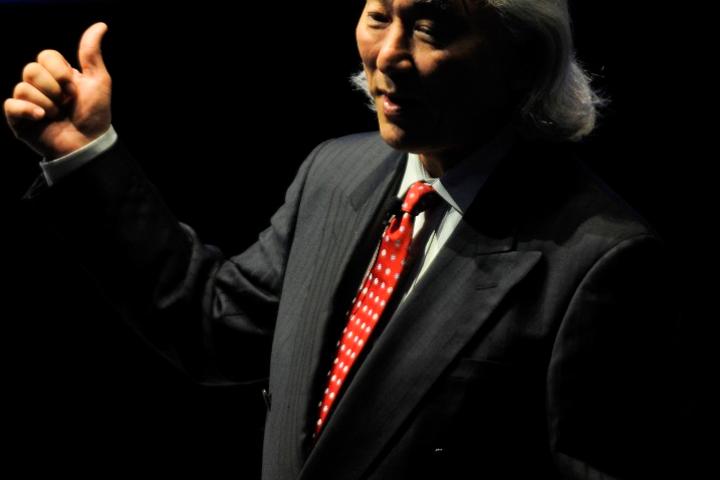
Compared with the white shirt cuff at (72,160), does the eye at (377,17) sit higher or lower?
higher

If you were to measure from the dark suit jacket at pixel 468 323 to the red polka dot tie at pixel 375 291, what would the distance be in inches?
0.7

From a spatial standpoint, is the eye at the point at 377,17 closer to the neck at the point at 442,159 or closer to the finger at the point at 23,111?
the neck at the point at 442,159

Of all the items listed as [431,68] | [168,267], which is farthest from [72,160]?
[431,68]

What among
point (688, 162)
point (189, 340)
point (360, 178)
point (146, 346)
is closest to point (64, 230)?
point (189, 340)

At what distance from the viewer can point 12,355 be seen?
2217mm

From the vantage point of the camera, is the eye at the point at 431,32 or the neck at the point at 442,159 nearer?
the eye at the point at 431,32

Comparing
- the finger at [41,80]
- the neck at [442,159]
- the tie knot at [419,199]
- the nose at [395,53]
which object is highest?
the finger at [41,80]

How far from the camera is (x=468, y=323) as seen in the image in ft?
4.83

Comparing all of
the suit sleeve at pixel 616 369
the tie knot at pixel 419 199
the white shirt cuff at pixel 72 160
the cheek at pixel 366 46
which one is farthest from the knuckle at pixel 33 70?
the suit sleeve at pixel 616 369

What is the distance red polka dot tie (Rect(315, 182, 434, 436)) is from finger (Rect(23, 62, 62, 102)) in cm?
52

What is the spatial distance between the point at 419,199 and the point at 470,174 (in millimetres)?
85

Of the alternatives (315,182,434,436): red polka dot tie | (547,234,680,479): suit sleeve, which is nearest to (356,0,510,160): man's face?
(315,182,434,436): red polka dot tie

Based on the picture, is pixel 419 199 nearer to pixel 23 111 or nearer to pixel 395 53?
pixel 395 53

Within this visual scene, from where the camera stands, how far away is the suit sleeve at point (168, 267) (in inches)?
61.2
